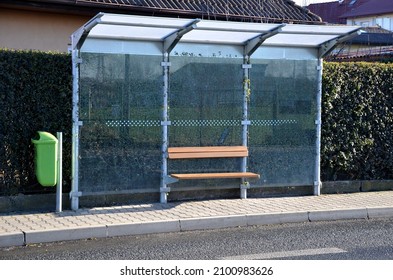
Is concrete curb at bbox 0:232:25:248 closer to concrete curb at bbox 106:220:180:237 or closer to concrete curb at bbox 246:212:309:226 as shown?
concrete curb at bbox 106:220:180:237

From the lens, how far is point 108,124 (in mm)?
9656

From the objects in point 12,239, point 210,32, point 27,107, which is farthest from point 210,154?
point 12,239

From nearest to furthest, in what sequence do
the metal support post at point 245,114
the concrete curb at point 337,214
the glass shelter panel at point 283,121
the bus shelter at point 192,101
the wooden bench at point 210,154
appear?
1. the bus shelter at point 192,101
2. the concrete curb at point 337,214
3. the wooden bench at point 210,154
4. the metal support post at point 245,114
5. the glass shelter panel at point 283,121

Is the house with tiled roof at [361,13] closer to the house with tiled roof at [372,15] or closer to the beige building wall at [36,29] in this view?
the house with tiled roof at [372,15]

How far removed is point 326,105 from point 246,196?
7.64ft

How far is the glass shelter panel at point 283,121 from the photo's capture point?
10719mm

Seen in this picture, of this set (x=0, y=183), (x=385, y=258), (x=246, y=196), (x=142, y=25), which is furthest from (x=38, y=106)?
(x=385, y=258)

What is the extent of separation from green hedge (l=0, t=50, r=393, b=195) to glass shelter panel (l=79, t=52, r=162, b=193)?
0.33 meters

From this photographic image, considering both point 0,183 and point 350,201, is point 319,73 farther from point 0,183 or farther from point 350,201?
point 0,183

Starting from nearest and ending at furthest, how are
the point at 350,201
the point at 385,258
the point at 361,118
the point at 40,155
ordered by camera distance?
the point at 385,258 < the point at 40,155 < the point at 350,201 < the point at 361,118

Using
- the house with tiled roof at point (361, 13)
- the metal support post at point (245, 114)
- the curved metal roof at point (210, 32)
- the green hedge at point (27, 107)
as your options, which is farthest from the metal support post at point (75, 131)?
the house with tiled roof at point (361, 13)

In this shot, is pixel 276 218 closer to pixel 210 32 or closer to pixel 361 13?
pixel 210 32

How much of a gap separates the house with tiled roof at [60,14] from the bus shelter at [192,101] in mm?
4524

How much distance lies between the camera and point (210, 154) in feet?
33.7
